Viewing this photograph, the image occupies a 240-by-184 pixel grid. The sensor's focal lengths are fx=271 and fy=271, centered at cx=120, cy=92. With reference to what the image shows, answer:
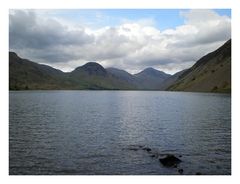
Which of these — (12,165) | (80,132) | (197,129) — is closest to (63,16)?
(80,132)

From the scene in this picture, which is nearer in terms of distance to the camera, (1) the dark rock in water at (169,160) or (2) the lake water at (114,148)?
(2) the lake water at (114,148)

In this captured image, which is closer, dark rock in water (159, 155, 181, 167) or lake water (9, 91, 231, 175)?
lake water (9, 91, 231, 175)

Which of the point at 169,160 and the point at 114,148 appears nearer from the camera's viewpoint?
the point at 169,160

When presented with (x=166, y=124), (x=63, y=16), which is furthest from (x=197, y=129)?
(x=63, y=16)

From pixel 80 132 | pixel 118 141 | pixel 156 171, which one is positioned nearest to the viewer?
pixel 156 171

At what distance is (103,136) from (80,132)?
5.21m

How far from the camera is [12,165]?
29.2m
